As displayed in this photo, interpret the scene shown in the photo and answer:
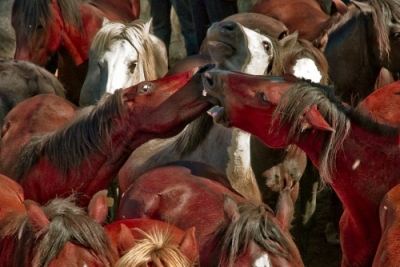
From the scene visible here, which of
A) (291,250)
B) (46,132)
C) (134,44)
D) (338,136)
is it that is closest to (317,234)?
(134,44)

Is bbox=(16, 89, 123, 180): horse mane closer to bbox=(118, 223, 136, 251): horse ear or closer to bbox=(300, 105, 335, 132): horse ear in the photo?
bbox=(300, 105, 335, 132): horse ear

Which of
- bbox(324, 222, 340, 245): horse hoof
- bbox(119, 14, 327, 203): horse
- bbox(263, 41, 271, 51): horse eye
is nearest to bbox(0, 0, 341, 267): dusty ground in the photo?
bbox(324, 222, 340, 245): horse hoof

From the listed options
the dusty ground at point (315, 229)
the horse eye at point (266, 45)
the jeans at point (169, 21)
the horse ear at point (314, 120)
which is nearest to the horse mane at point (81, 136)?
the horse eye at point (266, 45)

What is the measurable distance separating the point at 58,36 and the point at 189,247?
361cm

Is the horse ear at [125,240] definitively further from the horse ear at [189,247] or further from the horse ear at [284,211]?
the horse ear at [284,211]

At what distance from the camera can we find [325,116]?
4.54 m

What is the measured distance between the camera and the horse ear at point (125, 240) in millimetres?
3838

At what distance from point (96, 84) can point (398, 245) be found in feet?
9.61

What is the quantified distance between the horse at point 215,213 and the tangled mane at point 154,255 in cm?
19

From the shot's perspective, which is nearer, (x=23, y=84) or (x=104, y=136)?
(x=104, y=136)

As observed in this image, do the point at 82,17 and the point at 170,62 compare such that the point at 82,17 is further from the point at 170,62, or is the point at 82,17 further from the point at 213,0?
the point at 170,62

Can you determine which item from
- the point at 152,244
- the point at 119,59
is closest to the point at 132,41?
the point at 119,59

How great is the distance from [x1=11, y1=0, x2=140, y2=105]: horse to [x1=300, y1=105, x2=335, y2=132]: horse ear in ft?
9.82

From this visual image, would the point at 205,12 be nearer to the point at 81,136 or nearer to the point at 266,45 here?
the point at 266,45
